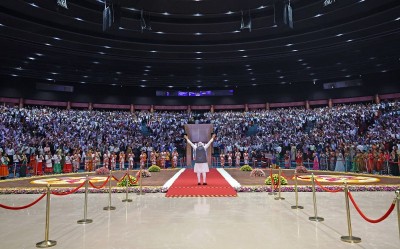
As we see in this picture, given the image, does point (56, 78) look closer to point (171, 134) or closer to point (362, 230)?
point (171, 134)

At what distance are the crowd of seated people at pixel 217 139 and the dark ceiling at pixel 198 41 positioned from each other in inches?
158

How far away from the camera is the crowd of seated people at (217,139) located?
13703 millimetres

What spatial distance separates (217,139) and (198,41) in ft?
24.2

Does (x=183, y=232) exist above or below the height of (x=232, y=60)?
below

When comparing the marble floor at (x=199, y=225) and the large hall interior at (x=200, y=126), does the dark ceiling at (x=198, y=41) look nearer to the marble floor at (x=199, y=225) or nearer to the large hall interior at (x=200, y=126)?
the large hall interior at (x=200, y=126)

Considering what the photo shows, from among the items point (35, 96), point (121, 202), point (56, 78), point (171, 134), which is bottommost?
point (121, 202)

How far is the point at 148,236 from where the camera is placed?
3943 mm

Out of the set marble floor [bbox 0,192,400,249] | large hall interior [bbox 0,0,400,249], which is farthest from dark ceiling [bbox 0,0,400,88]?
marble floor [bbox 0,192,400,249]

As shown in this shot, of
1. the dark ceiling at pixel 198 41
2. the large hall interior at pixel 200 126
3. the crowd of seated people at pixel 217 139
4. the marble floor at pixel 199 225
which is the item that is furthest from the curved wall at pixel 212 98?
the marble floor at pixel 199 225

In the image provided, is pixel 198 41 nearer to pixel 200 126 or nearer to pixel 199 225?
pixel 200 126

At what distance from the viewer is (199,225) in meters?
4.50

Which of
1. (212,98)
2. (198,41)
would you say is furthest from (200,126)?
(212,98)

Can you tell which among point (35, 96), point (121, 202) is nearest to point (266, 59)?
point (121, 202)

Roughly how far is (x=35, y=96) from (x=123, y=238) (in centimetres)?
2556
